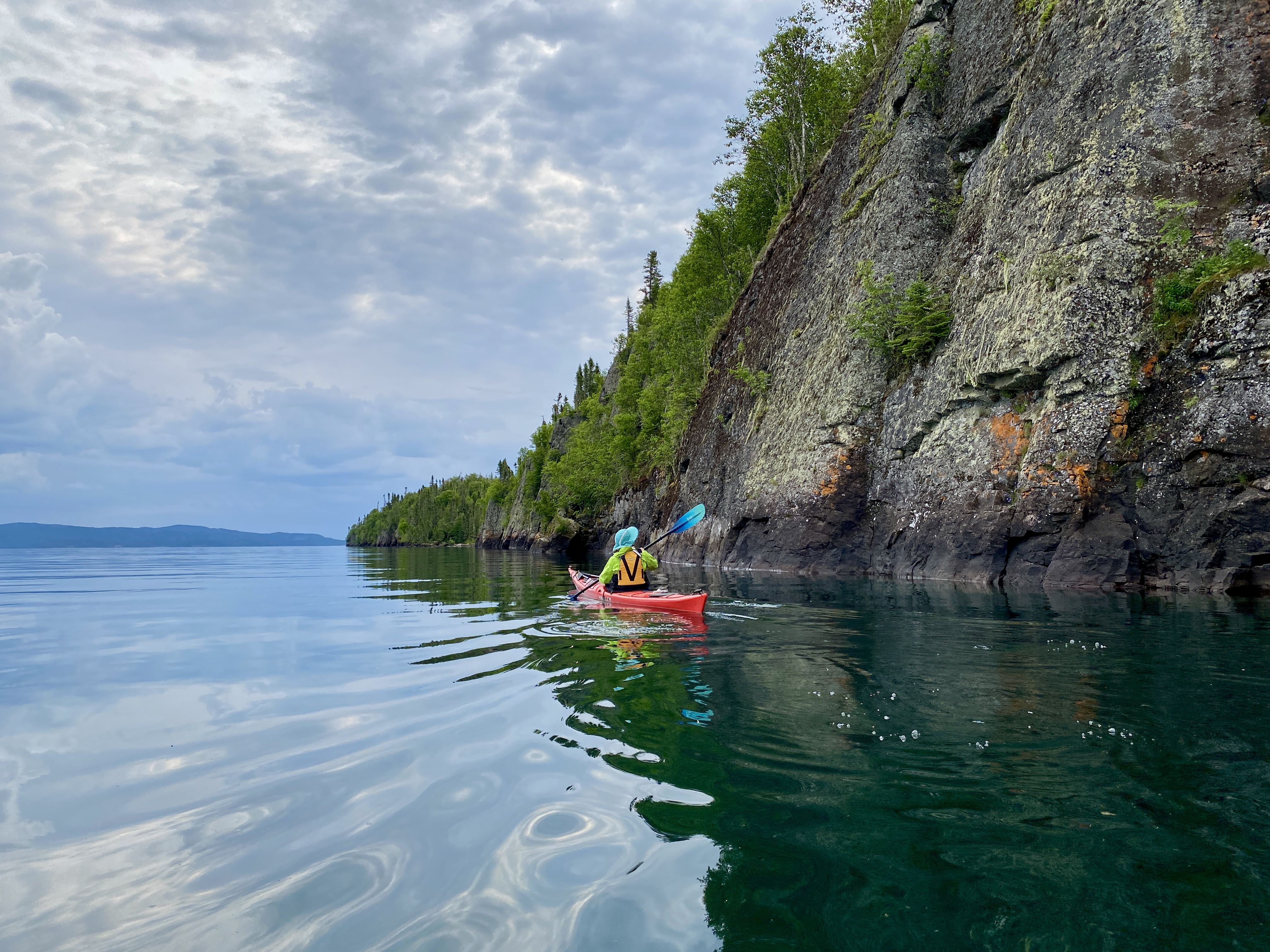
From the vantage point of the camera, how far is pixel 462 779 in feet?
13.1

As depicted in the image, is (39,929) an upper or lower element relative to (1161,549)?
lower

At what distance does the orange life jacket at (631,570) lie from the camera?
12.4 meters

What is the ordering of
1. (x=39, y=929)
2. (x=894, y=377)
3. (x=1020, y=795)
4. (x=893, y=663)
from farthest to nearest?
(x=894, y=377) < (x=893, y=663) < (x=1020, y=795) < (x=39, y=929)

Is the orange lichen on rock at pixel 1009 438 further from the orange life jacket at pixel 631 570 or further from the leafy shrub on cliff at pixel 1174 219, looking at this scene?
the orange life jacket at pixel 631 570

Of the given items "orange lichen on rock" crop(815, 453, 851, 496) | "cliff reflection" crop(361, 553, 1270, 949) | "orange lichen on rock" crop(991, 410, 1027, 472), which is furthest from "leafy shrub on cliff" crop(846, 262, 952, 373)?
"cliff reflection" crop(361, 553, 1270, 949)

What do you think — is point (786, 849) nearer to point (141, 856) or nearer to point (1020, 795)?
point (1020, 795)

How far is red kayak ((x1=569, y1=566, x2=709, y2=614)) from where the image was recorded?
10922mm

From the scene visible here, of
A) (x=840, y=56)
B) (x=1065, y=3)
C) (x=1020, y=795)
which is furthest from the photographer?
(x=840, y=56)

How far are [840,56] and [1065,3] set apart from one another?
693 inches

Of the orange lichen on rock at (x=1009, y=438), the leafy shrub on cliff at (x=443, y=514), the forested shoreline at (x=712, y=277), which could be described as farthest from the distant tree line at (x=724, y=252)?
the leafy shrub on cliff at (x=443, y=514)

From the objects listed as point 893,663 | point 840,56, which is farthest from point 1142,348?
point 840,56

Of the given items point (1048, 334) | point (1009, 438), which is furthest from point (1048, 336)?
point (1009, 438)

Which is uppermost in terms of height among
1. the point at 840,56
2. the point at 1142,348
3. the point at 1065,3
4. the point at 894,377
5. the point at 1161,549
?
the point at 840,56

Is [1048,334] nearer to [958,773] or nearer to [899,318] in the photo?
[899,318]
